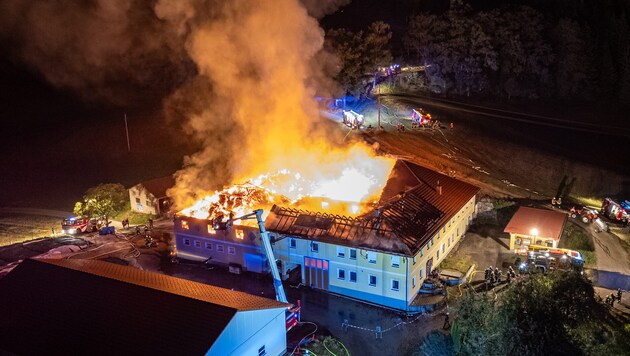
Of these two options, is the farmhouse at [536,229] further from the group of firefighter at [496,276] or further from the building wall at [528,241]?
the group of firefighter at [496,276]

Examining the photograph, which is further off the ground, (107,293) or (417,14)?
(417,14)

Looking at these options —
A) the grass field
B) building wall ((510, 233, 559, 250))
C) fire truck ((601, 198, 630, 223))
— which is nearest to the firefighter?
building wall ((510, 233, 559, 250))

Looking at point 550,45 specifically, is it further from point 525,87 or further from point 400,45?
point 400,45

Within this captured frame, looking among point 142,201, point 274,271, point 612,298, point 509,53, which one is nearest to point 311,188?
point 274,271

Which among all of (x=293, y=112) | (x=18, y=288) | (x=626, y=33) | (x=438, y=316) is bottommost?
(x=438, y=316)

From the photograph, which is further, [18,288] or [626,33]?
[626,33]

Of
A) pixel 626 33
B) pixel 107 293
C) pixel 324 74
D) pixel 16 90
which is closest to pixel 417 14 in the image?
pixel 324 74

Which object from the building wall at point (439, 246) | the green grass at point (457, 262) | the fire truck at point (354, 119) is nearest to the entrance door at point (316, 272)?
the building wall at point (439, 246)
